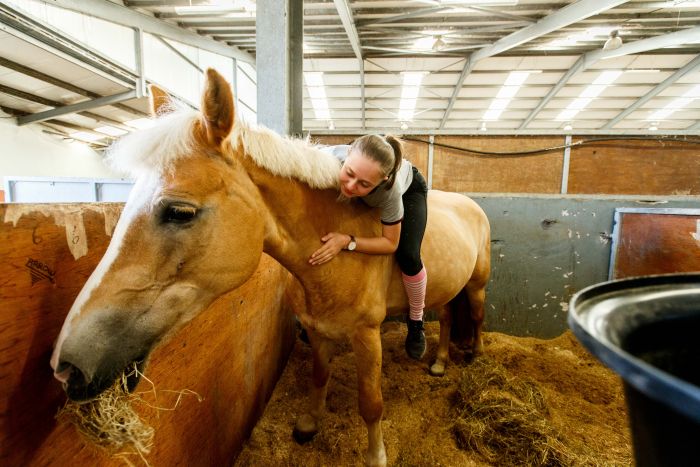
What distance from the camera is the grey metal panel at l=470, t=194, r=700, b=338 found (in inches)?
128

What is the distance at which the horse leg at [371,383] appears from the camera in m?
1.66

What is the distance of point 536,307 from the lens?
3.41 metres

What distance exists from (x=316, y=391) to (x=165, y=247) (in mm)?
1459

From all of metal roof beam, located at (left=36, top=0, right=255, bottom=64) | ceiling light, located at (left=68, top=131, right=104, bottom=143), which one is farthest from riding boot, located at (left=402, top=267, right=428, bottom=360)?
ceiling light, located at (left=68, top=131, right=104, bottom=143)

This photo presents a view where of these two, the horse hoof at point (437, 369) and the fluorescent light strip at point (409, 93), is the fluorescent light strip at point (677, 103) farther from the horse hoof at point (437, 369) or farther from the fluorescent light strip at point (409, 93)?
the horse hoof at point (437, 369)

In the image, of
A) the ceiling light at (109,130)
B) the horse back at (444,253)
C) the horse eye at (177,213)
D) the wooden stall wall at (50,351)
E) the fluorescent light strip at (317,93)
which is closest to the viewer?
the wooden stall wall at (50,351)

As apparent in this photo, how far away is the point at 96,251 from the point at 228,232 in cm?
37

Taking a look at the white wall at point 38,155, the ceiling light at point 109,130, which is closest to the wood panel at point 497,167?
the white wall at point 38,155

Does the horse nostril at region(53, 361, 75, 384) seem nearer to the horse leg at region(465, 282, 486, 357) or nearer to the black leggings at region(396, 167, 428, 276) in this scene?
the black leggings at region(396, 167, 428, 276)

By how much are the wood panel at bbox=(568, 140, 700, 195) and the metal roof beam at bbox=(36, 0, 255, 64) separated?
7.32 meters

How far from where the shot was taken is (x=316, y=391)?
1991 mm

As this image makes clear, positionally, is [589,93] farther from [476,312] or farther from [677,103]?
[476,312]

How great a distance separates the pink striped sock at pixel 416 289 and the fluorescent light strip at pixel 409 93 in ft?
29.0

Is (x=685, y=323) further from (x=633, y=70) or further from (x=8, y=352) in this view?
(x=633, y=70)
